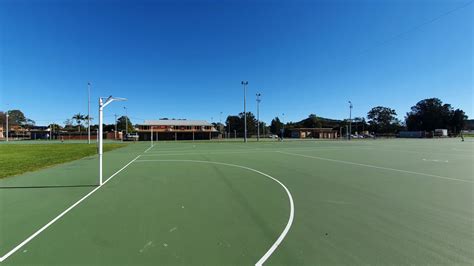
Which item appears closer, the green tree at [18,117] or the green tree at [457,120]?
the green tree at [457,120]

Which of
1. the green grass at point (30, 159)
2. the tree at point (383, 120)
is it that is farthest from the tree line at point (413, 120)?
the green grass at point (30, 159)

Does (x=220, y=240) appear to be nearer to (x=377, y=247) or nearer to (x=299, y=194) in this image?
(x=377, y=247)

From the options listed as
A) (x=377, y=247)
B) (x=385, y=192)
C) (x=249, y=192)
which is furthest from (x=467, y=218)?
(x=249, y=192)

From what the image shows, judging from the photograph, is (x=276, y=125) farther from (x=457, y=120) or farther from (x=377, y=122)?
(x=457, y=120)

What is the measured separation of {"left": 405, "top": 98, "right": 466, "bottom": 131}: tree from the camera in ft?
358

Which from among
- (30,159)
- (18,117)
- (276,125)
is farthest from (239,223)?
(18,117)

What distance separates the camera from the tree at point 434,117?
109125 mm

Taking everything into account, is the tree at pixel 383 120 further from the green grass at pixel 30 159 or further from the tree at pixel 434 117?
the green grass at pixel 30 159

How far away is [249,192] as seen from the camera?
8.02 meters

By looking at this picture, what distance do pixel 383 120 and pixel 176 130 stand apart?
109748 millimetres

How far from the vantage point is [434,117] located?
111 m

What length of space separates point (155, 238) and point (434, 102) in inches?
5750


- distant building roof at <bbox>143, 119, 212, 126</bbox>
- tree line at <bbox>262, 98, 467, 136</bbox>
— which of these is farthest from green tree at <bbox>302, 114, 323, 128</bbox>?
distant building roof at <bbox>143, 119, 212, 126</bbox>

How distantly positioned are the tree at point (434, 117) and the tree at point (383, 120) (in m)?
7.92
